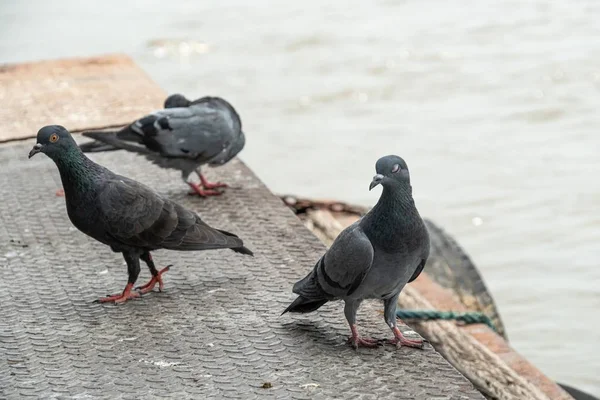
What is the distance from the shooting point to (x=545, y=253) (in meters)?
8.92

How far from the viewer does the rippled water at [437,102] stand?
8.73 meters

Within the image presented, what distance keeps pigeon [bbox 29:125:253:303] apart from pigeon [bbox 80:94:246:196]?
1.22 m

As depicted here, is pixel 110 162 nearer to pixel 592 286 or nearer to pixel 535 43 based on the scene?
pixel 592 286

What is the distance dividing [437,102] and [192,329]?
867 cm

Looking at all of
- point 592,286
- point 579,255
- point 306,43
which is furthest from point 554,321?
point 306,43

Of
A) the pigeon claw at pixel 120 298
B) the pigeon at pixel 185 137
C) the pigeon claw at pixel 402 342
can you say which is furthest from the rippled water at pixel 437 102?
the pigeon claw at pixel 120 298

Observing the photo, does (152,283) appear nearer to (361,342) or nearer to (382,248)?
(361,342)

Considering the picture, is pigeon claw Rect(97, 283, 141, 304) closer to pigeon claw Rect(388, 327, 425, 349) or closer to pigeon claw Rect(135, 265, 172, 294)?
pigeon claw Rect(135, 265, 172, 294)

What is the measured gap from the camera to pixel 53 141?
4.66 metres

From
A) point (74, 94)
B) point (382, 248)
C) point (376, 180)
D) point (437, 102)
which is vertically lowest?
point (437, 102)

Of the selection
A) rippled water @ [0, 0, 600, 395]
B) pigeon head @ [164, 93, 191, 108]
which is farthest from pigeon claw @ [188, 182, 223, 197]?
rippled water @ [0, 0, 600, 395]

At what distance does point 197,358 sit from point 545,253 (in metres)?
5.28

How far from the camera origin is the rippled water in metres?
8.73

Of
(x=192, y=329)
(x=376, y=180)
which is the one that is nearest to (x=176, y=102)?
(x=192, y=329)
